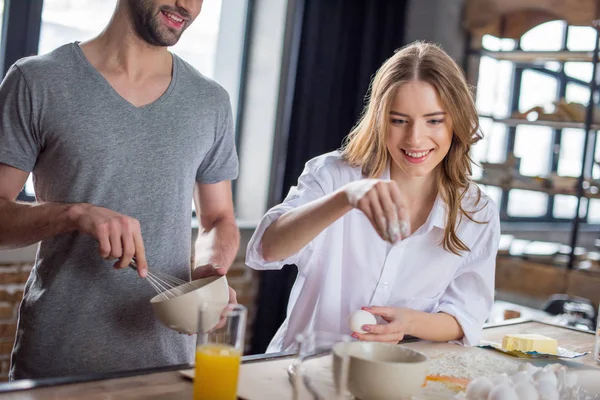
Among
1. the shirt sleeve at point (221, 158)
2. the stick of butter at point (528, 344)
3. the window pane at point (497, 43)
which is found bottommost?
the stick of butter at point (528, 344)

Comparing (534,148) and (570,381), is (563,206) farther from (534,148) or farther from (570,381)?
(570,381)

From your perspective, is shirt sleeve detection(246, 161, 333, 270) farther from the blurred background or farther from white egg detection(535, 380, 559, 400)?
the blurred background

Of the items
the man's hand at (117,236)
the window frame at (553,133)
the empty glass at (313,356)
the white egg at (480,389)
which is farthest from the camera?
the window frame at (553,133)

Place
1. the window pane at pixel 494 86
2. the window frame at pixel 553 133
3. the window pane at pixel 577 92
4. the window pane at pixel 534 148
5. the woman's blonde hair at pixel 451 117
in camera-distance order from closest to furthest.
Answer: the woman's blonde hair at pixel 451 117 < the window pane at pixel 494 86 < the window frame at pixel 553 133 < the window pane at pixel 534 148 < the window pane at pixel 577 92

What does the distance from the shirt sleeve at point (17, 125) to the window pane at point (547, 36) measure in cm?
471

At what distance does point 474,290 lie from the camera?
1.79m

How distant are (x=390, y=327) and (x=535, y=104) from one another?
453 centimetres

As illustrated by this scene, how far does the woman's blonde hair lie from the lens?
1766 millimetres

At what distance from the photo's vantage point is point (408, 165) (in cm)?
174

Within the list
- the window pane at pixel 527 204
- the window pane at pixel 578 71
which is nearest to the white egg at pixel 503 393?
the window pane at pixel 527 204

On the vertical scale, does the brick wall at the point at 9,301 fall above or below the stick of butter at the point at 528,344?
below

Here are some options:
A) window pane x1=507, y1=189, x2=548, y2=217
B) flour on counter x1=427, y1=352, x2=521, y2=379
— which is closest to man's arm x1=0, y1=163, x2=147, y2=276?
flour on counter x1=427, y1=352, x2=521, y2=379

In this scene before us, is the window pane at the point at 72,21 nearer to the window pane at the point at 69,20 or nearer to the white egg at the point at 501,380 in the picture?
the window pane at the point at 69,20

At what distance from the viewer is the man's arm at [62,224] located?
1298mm
